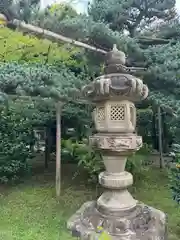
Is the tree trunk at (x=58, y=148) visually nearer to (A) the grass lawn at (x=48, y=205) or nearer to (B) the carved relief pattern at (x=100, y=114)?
(A) the grass lawn at (x=48, y=205)

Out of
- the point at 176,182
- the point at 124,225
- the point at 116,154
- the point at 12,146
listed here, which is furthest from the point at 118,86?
the point at 12,146

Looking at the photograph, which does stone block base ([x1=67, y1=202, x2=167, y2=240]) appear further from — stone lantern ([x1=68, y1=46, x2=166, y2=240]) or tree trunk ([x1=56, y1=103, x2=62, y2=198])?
tree trunk ([x1=56, y1=103, x2=62, y2=198])

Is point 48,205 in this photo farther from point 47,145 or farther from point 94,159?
point 47,145

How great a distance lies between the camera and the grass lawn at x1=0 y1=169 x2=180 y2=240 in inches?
137

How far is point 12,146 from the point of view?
5473 mm

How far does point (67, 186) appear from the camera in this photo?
563 centimetres

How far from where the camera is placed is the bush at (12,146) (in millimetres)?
5383

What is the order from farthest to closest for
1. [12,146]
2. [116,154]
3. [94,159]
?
[12,146] < [94,159] < [116,154]

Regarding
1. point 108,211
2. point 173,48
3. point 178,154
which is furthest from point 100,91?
point 173,48

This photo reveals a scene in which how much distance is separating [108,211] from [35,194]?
2.41m

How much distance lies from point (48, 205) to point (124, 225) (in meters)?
1.91

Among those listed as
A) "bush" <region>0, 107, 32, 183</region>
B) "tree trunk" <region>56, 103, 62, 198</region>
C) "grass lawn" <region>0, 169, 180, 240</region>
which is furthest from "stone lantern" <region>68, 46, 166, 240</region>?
"bush" <region>0, 107, 32, 183</region>

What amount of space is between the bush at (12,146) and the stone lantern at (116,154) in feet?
8.35

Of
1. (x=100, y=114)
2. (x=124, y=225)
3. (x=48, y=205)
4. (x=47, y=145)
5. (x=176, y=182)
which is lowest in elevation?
(x=48, y=205)
